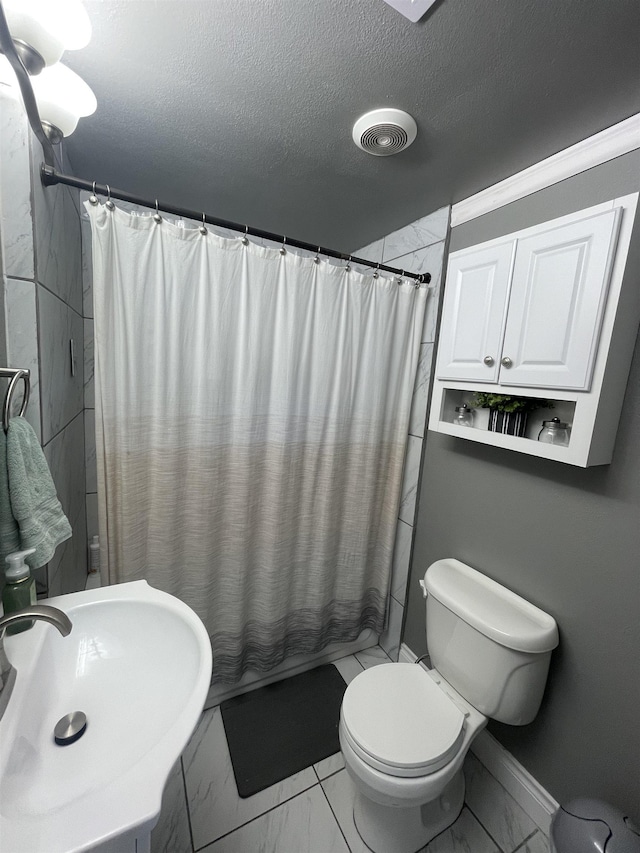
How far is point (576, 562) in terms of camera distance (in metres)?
1.09

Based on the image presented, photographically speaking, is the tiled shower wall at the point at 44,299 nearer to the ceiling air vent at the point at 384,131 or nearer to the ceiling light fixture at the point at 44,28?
the ceiling light fixture at the point at 44,28

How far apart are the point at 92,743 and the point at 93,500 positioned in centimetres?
112

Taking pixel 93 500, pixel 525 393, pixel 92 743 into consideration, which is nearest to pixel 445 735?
pixel 92 743

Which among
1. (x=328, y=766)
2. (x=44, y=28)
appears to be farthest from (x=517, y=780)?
(x=44, y=28)

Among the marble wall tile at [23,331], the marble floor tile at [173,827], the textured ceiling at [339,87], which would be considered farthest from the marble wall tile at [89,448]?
the marble floor tile at [173,827]

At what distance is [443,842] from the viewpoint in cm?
114

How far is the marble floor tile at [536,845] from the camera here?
1.11 meters

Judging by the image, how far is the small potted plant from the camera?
117cm

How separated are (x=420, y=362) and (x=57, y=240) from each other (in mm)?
1452

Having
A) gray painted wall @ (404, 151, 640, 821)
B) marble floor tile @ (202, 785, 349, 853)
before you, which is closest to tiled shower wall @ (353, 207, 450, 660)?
gray painted wall @ (404, 151, 640, 821)

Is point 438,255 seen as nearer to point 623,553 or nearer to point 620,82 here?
point 620,82

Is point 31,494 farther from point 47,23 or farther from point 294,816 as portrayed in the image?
point 294,816

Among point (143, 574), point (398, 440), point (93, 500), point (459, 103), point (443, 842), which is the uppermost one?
point (459, 103)

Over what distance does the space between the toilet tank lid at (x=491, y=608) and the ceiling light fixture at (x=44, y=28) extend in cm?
178
